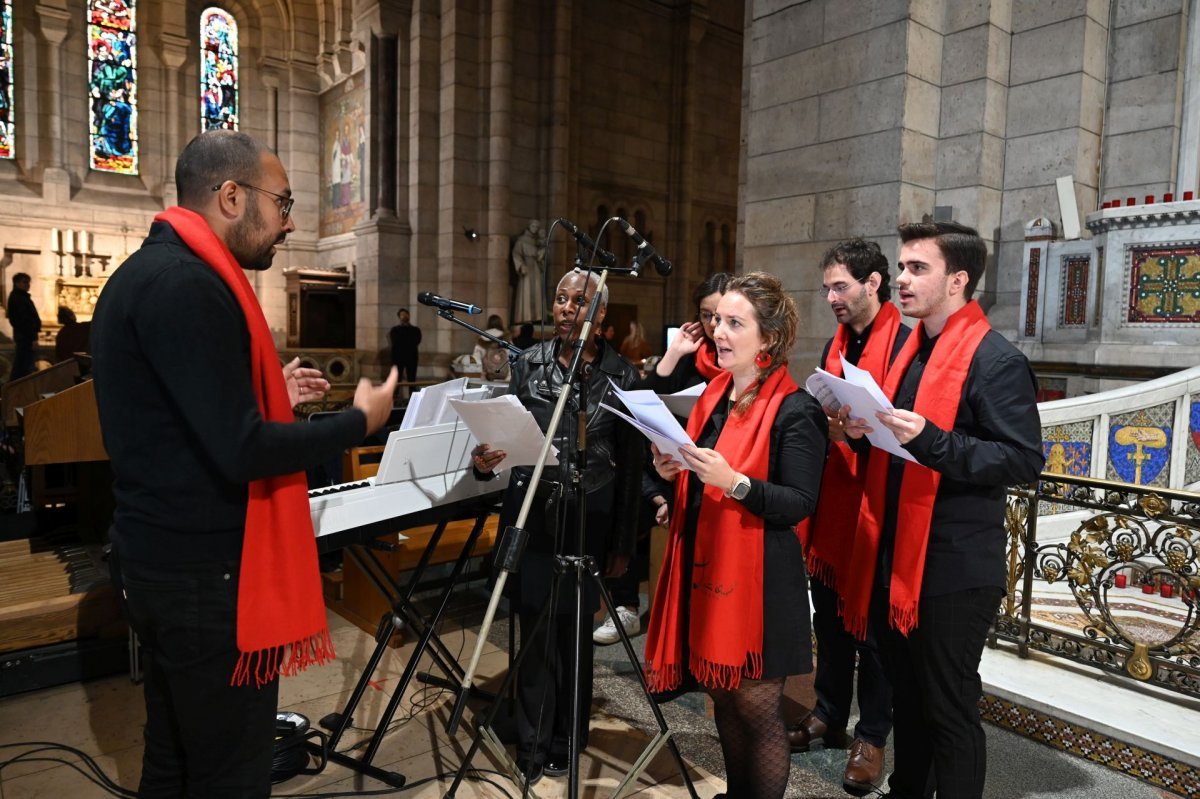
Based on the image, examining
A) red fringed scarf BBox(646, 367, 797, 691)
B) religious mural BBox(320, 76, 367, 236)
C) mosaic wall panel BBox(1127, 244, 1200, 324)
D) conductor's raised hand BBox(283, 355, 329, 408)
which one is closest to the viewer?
red fringed scarf BBox(646, 367, 797, 691)

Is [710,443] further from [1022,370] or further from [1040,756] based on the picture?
[1040,756]

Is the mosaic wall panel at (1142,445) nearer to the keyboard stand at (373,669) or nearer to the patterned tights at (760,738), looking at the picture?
the patterned tights at (760,738)

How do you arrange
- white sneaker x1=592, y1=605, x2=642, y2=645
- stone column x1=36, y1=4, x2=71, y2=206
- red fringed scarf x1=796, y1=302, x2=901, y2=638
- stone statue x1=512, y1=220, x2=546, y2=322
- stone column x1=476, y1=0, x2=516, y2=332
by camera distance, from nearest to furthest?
red fringed scarf x1=796, y1=302, x2=901, y2=638 < white sneaker x1=592, y1=605, x2=642, y2=645 < stone column x1=476, y1=0, x2=516, y2=332 < stone statue x1=512, y1=220, x2=546, y2=322 < stone column x1=36, y1=4, x2=71, y2=206

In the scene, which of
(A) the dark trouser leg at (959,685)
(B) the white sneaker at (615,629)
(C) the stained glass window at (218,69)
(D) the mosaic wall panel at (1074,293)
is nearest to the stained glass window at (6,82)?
(C) the stained glass window at (218,69)

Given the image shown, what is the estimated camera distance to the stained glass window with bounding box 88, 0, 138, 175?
1591cm

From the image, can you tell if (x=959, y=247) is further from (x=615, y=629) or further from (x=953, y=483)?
(x=615, y=629)

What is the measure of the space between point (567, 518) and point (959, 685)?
1.26 meters

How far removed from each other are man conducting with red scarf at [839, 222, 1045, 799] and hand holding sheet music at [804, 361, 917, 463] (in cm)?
4

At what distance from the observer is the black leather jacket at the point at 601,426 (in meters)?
2.79

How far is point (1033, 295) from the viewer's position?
5.82 metres

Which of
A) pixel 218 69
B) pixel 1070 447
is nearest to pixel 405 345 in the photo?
pixel 1070 447

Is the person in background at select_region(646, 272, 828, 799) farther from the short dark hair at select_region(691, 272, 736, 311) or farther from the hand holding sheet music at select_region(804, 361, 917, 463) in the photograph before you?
the short dark hair at select_region(691, 272, 736, 311)

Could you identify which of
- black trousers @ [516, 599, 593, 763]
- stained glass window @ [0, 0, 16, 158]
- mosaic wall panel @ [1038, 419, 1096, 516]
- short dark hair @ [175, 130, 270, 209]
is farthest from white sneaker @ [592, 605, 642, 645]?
stained glass window @ [0, 0, 16, 158]

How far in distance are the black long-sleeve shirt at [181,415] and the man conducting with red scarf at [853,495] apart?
174 centimetres
